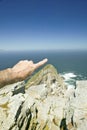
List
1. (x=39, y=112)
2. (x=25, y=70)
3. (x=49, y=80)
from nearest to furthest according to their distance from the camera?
A: (x=25, y=70) < (x=39, y=112) < (x=49, y=80)

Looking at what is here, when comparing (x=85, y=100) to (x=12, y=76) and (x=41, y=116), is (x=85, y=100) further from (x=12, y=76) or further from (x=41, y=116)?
(x=12, y=76)

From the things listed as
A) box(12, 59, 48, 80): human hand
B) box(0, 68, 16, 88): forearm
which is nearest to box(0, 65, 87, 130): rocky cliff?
box(0, 68, 16, 88): forearm

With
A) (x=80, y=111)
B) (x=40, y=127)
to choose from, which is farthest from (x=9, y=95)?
(x=80, y=111)

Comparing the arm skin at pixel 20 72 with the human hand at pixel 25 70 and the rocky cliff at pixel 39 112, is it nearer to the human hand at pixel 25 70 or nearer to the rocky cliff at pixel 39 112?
the human hand at pixel 25 70

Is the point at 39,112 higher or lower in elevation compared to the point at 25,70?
lower

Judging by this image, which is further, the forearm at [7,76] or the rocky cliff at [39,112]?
the rocky cliff at [39,112]

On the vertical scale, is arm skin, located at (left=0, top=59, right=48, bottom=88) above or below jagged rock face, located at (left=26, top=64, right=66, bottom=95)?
above

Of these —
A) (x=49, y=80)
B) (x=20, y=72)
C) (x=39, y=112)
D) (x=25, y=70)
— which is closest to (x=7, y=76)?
(x=20, y=72)

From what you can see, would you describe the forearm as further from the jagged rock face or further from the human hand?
the jagged rock face

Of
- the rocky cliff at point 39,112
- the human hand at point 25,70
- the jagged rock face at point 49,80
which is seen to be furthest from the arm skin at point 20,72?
the jagged rock face at point 49,80

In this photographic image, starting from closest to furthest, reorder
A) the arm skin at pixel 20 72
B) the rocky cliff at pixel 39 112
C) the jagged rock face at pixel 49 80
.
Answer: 1. the arm skin at pixel 20 72
2. the rocky cliff at pixel 39 112
3. the jagged rock face at pixel 49 80

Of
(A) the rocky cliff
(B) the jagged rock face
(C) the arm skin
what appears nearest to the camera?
(C) the arm skin

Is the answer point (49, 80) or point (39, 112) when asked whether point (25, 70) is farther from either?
point (49, 80)
